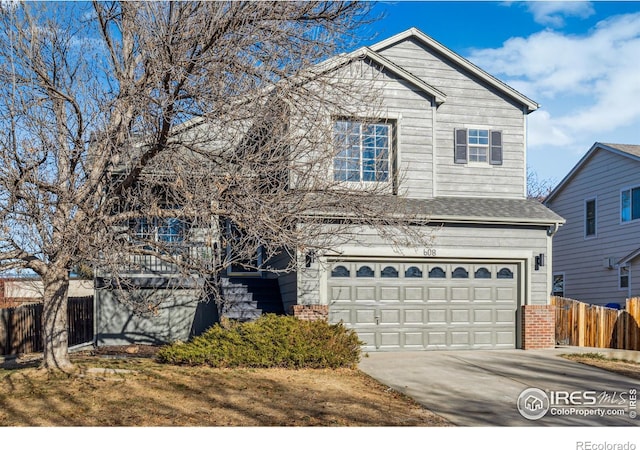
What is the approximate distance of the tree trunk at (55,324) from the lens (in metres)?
11.6

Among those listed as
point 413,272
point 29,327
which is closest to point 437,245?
point 413,272

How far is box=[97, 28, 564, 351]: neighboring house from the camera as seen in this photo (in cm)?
1652

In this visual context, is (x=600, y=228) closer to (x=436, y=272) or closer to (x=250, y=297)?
(x=436, y=272)

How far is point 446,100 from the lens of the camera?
18625 mm

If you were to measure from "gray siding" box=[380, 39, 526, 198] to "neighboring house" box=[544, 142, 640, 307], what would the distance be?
7.45m

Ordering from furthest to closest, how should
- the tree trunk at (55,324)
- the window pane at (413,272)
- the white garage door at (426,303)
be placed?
the window pane at (413,272)
the white garage door at (426,303)
the tree trunk at (55,324)

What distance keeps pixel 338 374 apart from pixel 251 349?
68.9 inches

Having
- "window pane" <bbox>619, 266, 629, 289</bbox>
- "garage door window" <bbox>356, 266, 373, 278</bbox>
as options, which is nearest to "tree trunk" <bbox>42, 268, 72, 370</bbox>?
"garage door window" <bbox>356, 266, 373, 278</bbox>

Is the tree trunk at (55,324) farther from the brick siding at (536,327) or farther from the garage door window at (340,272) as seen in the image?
the brick siding at (536,327)

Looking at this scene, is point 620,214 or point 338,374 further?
point 620,214

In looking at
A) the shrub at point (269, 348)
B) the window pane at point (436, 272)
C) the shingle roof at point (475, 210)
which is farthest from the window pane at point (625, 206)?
the shrub at point (269, 348)

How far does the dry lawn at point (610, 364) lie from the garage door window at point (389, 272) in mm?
4503

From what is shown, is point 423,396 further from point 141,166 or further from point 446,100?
point 446,100

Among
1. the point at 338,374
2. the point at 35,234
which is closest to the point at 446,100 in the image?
the point at 338,374
